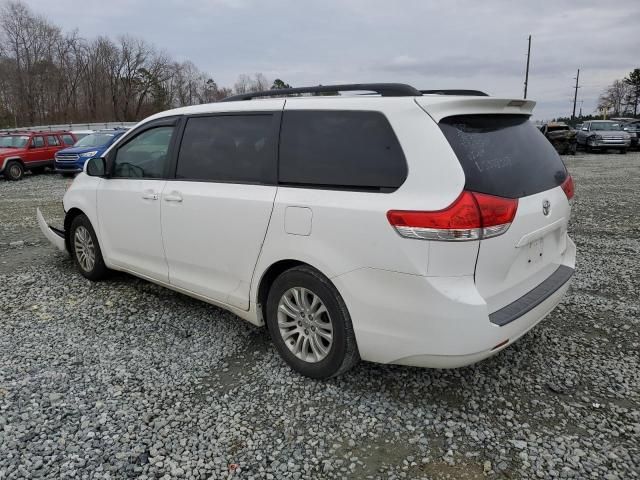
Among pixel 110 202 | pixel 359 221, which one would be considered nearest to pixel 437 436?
pixel 359 221

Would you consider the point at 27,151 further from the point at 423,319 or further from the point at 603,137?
the point at 603,137

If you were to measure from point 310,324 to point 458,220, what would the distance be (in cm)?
117

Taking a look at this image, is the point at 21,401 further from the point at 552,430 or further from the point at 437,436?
the point at 552,430

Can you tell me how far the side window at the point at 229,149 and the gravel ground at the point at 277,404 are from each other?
1283 mm

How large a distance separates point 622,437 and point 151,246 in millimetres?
3529

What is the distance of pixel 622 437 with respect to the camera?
2594mm

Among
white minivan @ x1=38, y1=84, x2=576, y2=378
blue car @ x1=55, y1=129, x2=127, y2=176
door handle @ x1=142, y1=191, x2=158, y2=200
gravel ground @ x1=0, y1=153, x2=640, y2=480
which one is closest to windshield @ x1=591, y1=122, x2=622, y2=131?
blue car @ x1=55, y1=129, x2=127, y2=176

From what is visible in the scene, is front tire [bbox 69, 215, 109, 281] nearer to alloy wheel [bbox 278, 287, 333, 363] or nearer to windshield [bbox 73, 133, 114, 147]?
alloy wheel [bbox 278, 287, 333, 363]

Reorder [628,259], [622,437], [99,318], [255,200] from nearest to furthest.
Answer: [622,437] → [255,200] → [99,318] → [628,259]

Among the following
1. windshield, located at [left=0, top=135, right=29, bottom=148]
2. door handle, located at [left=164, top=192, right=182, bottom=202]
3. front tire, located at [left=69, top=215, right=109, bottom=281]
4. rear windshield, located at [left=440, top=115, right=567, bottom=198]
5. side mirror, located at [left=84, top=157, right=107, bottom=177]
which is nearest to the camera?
rear windshield, located at [left=440, top=115, right=567, bottom=198]

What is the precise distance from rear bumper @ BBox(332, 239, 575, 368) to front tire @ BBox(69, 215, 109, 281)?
10.3ft

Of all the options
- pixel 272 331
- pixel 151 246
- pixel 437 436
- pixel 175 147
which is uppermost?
pixel 175 147

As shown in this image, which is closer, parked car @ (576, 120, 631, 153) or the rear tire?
the rear tire

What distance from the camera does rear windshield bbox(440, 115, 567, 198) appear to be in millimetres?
2564
